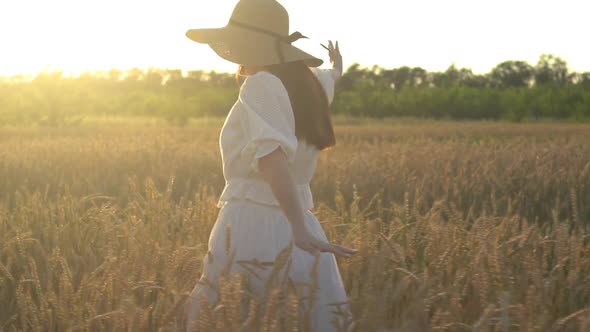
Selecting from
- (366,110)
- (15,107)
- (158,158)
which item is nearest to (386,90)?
(366,110)

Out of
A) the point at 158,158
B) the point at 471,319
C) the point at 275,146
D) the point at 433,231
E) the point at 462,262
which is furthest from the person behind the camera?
the point at 158,158

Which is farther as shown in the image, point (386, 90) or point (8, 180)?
point (386, 90)

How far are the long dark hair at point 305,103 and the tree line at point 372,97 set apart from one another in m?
25.2

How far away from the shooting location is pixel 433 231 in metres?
2.55

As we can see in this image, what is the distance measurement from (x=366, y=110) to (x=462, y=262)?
122 ft

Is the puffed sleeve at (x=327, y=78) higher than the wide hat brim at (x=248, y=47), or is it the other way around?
the wide hat brim at (x=248, y=47)

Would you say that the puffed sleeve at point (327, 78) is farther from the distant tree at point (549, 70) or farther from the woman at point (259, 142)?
the distant tree at point (549, 70)

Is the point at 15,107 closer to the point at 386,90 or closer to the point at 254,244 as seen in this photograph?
the point at 386,90

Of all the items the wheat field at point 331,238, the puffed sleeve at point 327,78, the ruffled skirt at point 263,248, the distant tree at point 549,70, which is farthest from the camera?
the distant tree at point 549,70

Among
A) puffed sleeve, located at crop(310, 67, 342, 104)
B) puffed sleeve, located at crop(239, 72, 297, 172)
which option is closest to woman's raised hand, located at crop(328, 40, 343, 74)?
puffed sleeve, located at crop(310, 67, 342, 104)

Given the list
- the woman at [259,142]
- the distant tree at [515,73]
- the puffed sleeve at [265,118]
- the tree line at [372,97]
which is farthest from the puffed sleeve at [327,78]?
the distant tree at [515,73]

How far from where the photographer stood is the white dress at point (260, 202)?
6.77 feet

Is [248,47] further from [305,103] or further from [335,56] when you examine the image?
[335,56]

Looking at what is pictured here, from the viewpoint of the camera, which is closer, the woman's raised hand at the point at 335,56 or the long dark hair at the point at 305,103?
the long dark hair at the point at 305,103
